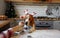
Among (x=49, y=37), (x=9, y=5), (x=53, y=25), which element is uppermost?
(x=9, y=5)

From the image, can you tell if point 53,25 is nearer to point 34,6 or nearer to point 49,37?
point 34,6

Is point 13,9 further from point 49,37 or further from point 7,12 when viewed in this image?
point 49,37

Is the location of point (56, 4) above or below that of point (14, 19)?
above

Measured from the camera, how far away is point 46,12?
452 centimetres

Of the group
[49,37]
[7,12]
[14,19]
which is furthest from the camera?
[7,12]

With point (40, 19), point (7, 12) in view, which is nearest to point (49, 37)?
point (40, 19)

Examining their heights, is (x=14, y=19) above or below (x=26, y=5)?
below

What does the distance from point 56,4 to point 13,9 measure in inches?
54.2

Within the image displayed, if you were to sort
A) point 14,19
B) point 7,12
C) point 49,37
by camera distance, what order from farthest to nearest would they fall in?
point 7,12
point 14,19
point 49,37

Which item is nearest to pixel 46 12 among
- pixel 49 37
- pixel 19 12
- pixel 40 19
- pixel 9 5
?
pixel 40 19

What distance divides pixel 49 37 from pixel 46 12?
2.95 m

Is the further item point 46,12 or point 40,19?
point 46,12

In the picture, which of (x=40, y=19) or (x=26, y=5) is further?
(x=26, y=5)

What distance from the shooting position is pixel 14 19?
13.3 feet
